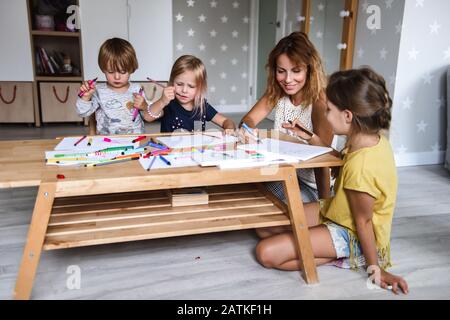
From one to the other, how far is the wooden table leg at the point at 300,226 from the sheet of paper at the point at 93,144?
498 mm

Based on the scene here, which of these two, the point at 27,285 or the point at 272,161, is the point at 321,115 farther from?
the point at 27,285

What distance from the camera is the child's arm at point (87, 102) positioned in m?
1.63

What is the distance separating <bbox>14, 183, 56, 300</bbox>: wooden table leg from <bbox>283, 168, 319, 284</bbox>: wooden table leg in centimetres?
61

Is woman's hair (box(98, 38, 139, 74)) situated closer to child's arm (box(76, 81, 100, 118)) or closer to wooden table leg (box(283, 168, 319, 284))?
child's arm (box(76, 81, 100, 118))

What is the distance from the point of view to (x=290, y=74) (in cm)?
148

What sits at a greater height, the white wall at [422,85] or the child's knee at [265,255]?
the white wall at [422,85]

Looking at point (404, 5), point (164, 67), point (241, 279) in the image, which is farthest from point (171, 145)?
point (164, 67)

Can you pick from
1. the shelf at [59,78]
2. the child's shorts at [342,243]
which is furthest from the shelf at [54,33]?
the child's shorts at [342,243]

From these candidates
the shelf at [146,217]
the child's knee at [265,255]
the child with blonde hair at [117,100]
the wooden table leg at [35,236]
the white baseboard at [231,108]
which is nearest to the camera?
the wooden table leg at [35,236]

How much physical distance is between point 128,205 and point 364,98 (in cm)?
76

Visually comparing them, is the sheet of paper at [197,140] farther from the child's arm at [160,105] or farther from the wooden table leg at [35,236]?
the wooden table leg at [35,236]

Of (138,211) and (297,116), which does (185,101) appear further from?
(138,211)
